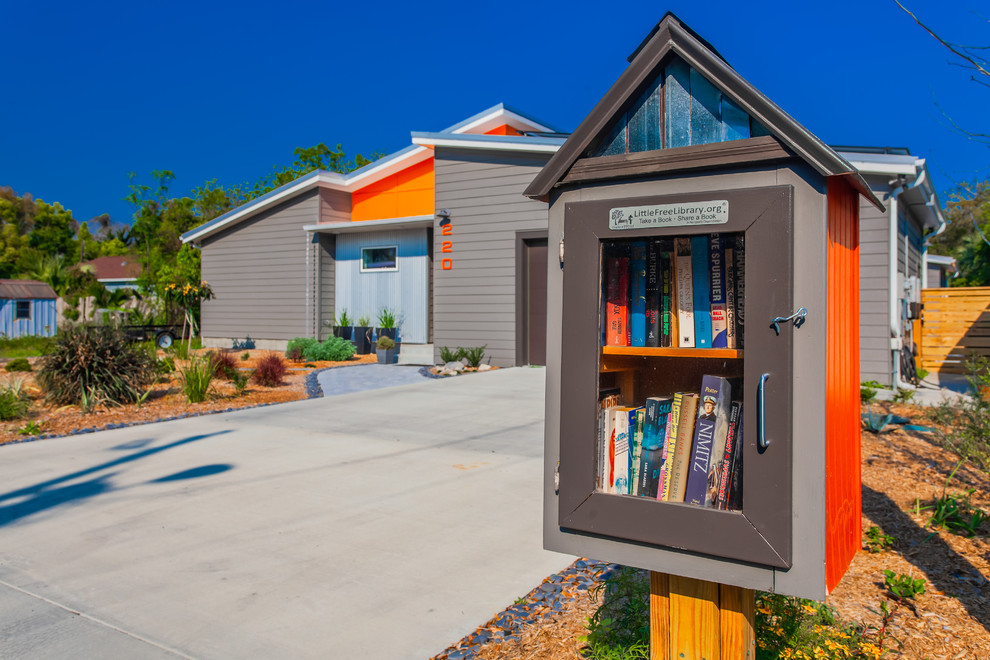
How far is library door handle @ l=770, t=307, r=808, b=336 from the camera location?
1.75 m

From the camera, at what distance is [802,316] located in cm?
176

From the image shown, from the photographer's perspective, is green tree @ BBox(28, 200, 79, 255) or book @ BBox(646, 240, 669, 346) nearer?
book @ BBox(646, 240, 669, 346)

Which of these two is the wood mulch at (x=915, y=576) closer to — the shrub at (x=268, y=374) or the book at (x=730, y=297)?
the book at (x=730, y=297)

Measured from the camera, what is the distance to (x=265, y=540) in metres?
4.04

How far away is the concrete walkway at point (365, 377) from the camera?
11.1 meters

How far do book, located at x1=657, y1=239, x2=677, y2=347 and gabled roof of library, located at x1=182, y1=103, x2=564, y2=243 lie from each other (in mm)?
10624

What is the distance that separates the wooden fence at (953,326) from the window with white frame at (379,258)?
11.7 meters

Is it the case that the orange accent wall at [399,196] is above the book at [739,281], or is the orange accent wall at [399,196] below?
above

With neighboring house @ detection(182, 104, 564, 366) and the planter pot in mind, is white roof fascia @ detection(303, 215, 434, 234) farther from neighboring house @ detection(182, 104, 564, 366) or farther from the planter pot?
the planter pot

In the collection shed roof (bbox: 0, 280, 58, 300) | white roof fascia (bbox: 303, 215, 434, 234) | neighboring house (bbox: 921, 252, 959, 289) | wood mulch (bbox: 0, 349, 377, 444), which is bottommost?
wood mulch (bbox: 0, 349, 377, 444)

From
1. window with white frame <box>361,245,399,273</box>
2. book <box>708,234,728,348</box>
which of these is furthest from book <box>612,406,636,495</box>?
window with white frame <box>361,245,399,273</box>

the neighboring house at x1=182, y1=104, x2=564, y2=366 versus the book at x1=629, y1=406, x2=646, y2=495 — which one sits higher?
the neighboring house at x1=182, y1=104, x2=564, y2=366

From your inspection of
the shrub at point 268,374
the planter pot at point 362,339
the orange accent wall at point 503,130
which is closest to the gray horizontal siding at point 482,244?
the orange accent wall at point 503,130

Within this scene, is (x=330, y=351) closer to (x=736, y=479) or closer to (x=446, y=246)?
(x=446, y=246)
